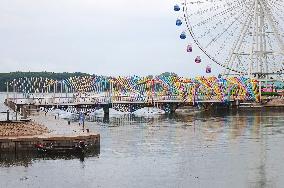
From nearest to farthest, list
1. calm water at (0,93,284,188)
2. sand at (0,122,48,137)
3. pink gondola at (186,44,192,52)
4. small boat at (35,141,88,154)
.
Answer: calm water at (0,93,284,188) → small boat at (35,141,88,154) → sand at (0,122,48,137) → pink gondola at (186,44,192,52)

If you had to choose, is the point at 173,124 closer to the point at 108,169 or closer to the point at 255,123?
the point at 255,123

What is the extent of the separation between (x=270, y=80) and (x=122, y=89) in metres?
25.5

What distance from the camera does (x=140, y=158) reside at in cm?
4419

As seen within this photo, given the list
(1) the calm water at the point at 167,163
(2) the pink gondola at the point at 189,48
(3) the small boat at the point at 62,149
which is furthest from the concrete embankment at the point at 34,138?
(2) the pink gondola at the point at 189,48

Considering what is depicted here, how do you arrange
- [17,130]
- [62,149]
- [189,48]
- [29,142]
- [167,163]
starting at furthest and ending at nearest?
1. [189,48]
2. [17,130]
3. [29,142]
4. [62,149]
5. [167,163]

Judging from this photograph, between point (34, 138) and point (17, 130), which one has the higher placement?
point (17, 130)

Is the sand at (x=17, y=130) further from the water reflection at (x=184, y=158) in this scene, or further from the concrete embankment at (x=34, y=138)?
the water reflection at (x=184, y=158)

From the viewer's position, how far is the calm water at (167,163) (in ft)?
116

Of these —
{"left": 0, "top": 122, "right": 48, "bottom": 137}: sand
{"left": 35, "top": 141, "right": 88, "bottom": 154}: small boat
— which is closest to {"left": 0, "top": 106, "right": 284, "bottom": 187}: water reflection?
{"left": 35, "top": 141, "right": 88, "bottom": 154}: small boat

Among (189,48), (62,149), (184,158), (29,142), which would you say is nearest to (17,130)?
(29,142)

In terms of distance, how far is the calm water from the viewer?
3547cm

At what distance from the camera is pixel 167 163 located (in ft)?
137

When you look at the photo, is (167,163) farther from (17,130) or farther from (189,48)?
(189,48)

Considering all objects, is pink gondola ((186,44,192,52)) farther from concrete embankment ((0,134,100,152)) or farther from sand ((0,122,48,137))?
concrete embankment ((0,134,100,152))
